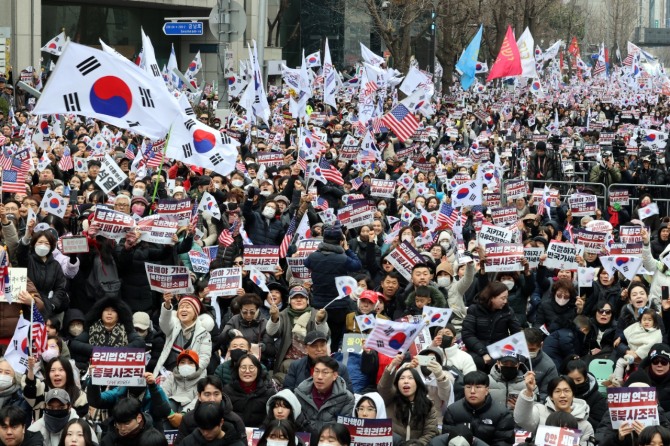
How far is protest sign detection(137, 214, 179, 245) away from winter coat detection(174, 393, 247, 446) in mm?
3483

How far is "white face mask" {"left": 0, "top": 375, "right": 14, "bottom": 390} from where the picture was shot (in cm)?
850

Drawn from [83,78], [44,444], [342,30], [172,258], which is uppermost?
[342,30]

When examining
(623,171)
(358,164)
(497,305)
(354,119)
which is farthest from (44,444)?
(354,119)

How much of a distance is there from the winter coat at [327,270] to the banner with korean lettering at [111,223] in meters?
1.63

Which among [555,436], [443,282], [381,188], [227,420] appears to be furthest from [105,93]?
[555,436]

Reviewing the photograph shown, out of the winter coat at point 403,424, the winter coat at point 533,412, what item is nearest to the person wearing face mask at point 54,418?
the winter coat at point 403,424

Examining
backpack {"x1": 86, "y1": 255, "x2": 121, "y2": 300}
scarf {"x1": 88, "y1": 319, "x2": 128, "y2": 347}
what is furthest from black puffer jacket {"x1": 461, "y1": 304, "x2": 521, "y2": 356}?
backpack {"x1": 86, "y1": 255, "x2": 121, "y2": 300}

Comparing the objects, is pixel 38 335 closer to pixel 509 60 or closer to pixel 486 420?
pixel 486 420

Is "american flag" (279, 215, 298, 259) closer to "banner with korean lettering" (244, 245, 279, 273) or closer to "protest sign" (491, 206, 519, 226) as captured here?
"banner with korean lettering" (244, 245, 279, 273)

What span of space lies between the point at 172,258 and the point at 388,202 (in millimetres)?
6636

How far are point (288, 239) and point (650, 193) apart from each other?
779cm

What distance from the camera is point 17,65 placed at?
39.2 m

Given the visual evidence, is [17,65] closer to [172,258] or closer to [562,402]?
[172,258]

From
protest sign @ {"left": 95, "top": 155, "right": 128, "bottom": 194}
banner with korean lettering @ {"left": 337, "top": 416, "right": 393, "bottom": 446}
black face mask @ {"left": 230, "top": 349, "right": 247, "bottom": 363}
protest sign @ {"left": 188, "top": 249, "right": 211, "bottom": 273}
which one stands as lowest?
banner with korean lettering @ {"left": 337, "top": 416, "right": 393, "bottom": 446}
